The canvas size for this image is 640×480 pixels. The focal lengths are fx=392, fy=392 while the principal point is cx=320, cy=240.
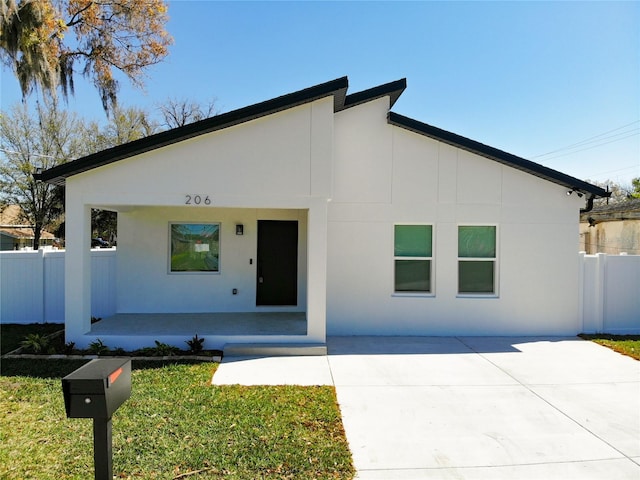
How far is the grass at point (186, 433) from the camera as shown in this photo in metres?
3.57

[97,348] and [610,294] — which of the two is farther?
[610,294]

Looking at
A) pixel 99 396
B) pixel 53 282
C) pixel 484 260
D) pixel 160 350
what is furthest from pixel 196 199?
pixel 484 260

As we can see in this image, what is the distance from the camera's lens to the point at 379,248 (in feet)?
28.6

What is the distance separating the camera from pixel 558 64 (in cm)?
1155

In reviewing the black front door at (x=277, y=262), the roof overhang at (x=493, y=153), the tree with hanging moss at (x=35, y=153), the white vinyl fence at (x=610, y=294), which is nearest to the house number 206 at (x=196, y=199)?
the black front door at (x=277, y=262)

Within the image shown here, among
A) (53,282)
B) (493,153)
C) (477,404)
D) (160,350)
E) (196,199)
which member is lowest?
(477,404)

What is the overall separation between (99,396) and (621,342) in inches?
386

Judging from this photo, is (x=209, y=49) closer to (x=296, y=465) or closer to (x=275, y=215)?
(x=275, y=215)

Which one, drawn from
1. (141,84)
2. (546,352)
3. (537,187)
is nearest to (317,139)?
(537,187)

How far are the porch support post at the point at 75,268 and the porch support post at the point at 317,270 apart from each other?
414cm

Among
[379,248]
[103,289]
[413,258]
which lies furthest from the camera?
[103,289]

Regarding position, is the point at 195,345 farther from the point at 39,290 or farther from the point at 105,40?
the point at 105,40

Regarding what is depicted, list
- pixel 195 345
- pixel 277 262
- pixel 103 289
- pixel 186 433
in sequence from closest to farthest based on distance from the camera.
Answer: pixel 186 433 < pixel 195 345 < pixel 103 289 < pixel 277 262

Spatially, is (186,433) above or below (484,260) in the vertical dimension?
below
